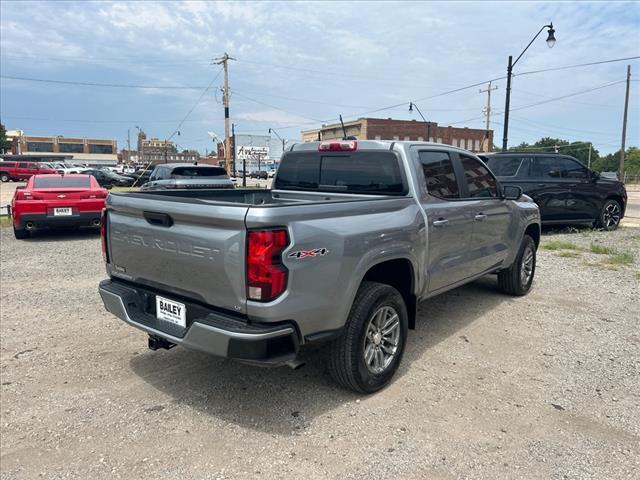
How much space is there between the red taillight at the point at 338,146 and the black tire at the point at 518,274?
9.33 ft

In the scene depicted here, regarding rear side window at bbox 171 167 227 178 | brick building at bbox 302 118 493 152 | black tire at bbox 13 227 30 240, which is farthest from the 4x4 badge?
brick building at bbox 302 118 493 152

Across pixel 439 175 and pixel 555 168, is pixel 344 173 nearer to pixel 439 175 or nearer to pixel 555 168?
pixel 439 175

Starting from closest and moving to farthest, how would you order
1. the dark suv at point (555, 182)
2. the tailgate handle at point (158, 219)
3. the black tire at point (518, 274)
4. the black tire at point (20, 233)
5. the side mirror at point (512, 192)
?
the tailgate handle at point (158, 219), the side mirror at point (512, 192), the black tire at point (518, 274), the black tire at point (20, 233), the dark suv at point (555, 182)

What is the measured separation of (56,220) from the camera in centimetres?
971

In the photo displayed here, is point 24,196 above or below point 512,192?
below

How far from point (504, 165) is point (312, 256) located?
9645 millimetres

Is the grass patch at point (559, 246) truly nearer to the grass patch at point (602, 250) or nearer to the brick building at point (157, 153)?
the grass patch at point (602, 250)

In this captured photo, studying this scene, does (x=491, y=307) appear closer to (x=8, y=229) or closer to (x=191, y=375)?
(x=191, y=375)

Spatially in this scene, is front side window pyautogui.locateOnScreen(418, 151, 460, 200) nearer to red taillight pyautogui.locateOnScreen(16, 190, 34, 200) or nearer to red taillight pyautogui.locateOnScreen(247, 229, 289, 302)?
red taillight pyautogui.locateOnScreen(247, 229, 289, 302)

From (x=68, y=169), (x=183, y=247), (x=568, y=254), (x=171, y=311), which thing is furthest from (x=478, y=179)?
(x=68, y=169)

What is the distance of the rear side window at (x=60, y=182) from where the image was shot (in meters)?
10.2

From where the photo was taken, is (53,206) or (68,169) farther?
(68,169)

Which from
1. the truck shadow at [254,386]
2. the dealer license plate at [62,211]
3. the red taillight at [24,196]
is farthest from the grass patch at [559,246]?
the red taillight at [24,196]

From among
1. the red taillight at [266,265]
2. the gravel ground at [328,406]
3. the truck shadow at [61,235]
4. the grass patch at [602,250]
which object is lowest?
the gravel ground at [328,406]
